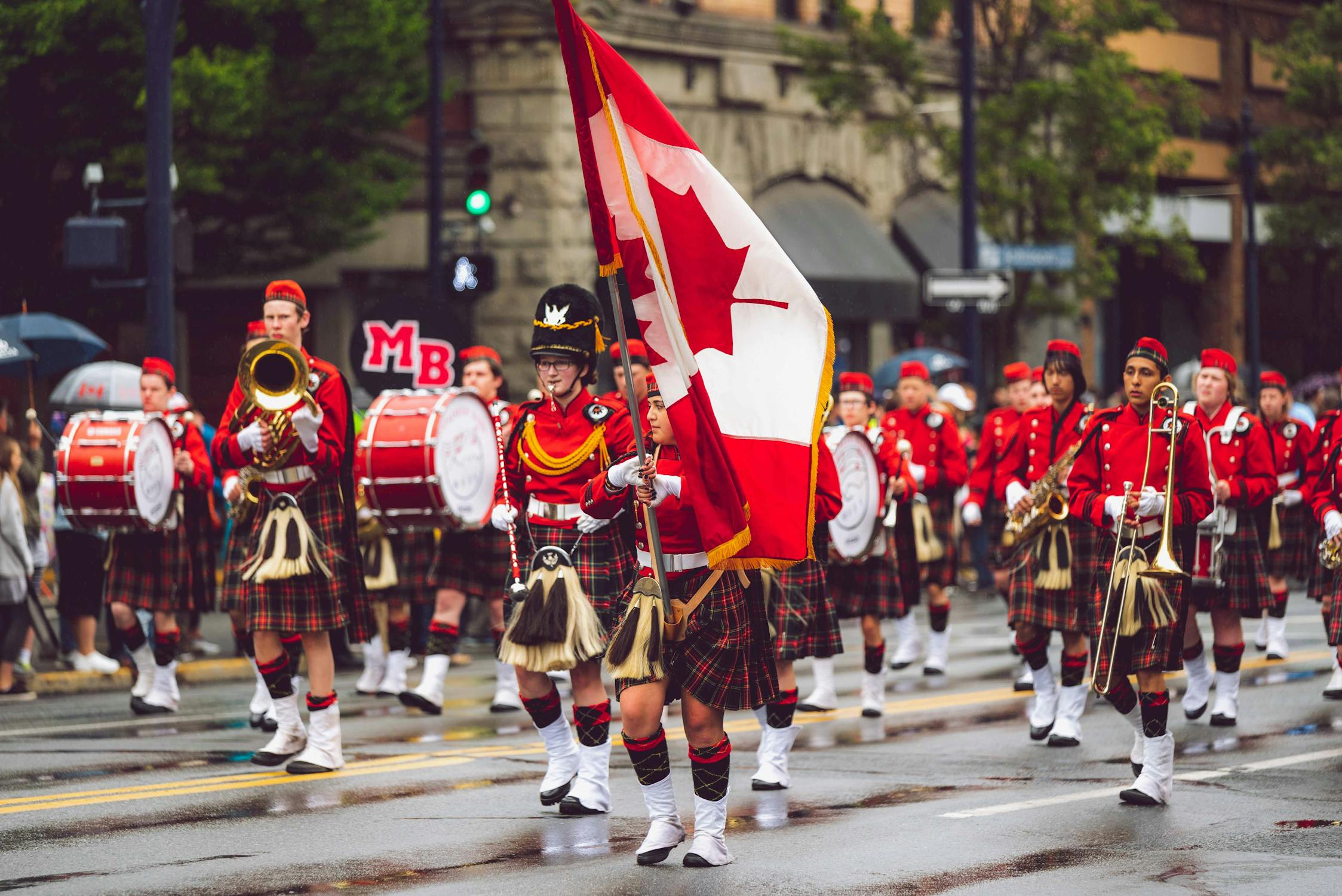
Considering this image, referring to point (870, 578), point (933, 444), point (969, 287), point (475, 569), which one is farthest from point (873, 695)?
point (969, 287)

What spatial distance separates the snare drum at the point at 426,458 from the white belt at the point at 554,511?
9.51ft

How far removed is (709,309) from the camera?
7352 millimetres

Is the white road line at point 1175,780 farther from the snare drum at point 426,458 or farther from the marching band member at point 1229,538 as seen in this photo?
the snare drum at point 426,458

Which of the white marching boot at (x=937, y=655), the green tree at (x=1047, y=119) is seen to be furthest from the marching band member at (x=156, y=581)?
the green tree at (x=1047, y=119)

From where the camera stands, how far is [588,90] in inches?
291

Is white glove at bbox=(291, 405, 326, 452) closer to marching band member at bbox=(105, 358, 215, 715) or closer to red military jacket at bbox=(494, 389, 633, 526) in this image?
red military jacket at bbox=(494, 389, 633, 526)

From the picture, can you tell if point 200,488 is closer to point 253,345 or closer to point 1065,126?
point 253,345

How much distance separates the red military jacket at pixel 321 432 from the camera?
9508 mm

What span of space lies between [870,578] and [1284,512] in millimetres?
5218

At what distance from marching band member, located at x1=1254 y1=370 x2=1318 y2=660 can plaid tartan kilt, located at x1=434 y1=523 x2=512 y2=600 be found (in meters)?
5.61

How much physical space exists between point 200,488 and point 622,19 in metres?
15.7

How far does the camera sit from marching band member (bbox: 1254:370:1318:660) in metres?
15.2

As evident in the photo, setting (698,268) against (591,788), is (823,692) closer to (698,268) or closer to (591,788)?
(591,788)

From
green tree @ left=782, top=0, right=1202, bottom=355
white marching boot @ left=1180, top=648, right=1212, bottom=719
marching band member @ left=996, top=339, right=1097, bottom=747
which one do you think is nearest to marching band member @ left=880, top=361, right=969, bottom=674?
white marching boot @ left=1180, top=648, right=1212, bottom=719
